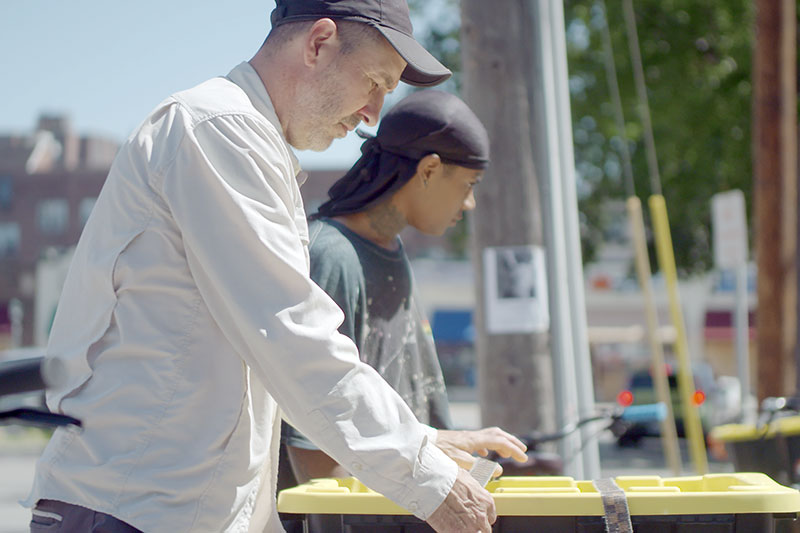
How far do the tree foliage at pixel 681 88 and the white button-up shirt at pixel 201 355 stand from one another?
1635cm

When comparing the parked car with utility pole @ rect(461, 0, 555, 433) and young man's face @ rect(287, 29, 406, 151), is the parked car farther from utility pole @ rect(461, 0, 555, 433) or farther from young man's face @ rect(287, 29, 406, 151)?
young man's face @ rect(287, 29, 406, 151)

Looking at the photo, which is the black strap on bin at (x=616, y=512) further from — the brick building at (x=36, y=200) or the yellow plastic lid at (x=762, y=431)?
the brick building at (x=36, y=200)

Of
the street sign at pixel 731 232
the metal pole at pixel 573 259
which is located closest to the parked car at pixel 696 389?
the street sign at pixel 731 232

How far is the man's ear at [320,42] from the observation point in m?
1.86

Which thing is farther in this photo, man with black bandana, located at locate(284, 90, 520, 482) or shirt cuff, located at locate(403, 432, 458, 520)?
man with black bandana, located at locate(284, 90, 520, 482)

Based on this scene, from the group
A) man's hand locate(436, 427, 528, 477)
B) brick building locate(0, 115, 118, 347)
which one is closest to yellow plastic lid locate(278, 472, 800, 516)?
man's hand locate(436, 427, 528, 477)

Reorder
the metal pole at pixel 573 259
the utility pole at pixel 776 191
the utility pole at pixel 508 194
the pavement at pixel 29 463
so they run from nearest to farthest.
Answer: the utility pole at pixel 508 194, the metal pole at pixel 573 259, the utility pole at pixel 776 191, the pavement at pixel 29 463

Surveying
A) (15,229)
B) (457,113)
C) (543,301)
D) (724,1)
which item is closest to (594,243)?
(724,1)

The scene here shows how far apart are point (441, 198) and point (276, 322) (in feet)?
3.65

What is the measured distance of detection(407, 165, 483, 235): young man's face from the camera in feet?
8.67

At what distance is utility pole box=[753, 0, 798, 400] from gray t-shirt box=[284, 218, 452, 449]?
927cm

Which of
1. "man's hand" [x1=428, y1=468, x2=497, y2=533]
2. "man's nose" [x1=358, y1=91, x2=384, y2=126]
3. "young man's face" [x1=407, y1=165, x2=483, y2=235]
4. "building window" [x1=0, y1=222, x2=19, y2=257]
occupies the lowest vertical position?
"building window" [x1=0, y1=222, x2=19, y2=257]

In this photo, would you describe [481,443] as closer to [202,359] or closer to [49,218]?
[202,359]

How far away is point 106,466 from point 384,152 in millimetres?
1298
